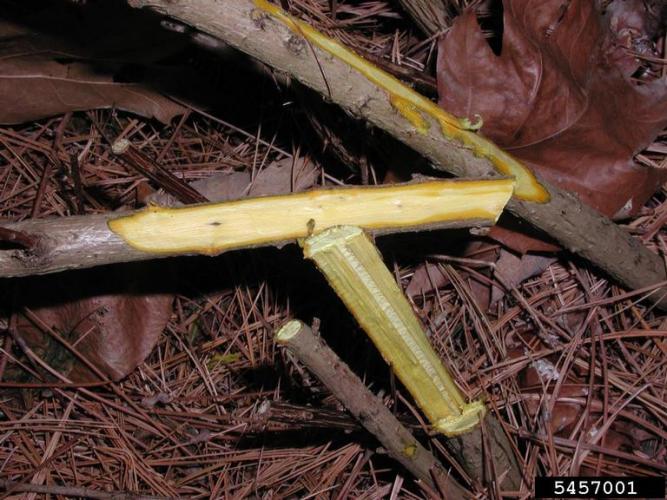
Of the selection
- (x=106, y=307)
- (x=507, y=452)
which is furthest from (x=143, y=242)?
(x=507, y=452)

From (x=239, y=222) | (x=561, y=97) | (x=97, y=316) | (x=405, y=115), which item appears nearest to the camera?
(x=239, y=222)

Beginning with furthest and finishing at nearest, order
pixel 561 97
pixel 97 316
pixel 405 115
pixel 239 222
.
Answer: pixel 97 316, pixel 561 97, pixel 405 115, pixel 239 222

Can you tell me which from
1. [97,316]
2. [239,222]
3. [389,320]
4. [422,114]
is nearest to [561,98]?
[422,114]

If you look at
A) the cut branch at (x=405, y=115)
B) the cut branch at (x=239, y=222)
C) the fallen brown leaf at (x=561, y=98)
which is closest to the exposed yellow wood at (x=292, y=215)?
the cut branch at (x=239, y=222)

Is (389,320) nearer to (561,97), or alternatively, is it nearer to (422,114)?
(422,114)

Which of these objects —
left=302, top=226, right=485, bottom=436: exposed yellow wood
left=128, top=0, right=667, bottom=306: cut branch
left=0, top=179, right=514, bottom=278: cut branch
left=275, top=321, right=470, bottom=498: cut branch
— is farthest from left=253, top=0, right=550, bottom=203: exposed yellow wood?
left=275, top=321, right=470, bottom=498: cut branch

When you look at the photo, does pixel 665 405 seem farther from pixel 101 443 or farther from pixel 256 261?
pixel 101 443

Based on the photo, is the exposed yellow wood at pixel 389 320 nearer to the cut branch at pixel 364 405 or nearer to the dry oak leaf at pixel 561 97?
the cut branch at pixel 364 405
